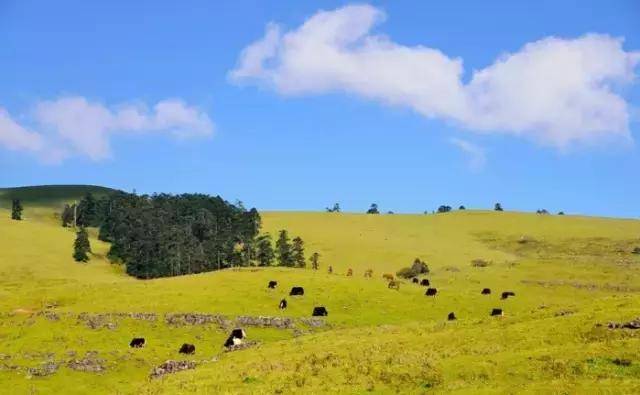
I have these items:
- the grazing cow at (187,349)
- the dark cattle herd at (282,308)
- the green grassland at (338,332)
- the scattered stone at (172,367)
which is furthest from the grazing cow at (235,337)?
the scattered stone at (172,367)

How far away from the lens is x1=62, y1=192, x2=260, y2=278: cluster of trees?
132625 millimetres

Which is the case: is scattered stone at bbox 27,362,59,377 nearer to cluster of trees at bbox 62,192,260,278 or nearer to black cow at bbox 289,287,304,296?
black cow at bbox 289,287,304,296

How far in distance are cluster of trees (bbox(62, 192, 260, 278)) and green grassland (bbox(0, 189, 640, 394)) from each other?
9.80 metres

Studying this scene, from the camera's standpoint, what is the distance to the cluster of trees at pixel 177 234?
13262 centimetres

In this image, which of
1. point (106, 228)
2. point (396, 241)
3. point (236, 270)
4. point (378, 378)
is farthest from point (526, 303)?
point (106, 228)

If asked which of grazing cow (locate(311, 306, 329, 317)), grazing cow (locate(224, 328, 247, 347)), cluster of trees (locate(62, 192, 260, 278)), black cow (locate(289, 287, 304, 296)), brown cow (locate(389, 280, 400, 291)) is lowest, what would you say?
grazing cow (locate(224, 328, 247, 347))

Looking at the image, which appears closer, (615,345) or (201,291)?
(615,345)

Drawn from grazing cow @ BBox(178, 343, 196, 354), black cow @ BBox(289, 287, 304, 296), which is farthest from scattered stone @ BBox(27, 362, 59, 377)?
black cow @ BBox(289, 287, 304, 296)

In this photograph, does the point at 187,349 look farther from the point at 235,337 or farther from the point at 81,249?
the point at 81,249

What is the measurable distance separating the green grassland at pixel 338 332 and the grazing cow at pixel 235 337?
149 cm

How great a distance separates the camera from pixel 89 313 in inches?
2298

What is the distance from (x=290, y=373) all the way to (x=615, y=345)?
1388cm

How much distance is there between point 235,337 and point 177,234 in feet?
276

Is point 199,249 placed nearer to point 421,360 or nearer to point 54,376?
point 54,376
